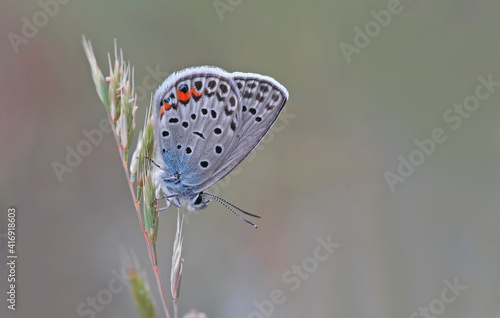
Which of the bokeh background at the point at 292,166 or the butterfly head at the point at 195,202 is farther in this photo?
the bokeh background at the point at 292,166

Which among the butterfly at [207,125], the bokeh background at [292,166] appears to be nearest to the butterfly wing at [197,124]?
the butterfly at [207,125]

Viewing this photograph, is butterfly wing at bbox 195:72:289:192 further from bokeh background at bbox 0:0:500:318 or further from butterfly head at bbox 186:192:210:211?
bokeh background at bbox 0:0:500:318

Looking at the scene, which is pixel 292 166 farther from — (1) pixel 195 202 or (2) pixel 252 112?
(1) pixel 195 202

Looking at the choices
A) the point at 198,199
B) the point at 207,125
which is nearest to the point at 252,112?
the point at 207,125

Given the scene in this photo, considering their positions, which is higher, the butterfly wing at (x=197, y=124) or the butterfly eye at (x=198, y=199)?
the butterfly wing at (x=197, y=124)

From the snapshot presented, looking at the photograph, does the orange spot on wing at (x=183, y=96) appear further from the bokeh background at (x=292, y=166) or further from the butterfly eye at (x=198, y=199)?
the bokeh background at (x=292, y=166)

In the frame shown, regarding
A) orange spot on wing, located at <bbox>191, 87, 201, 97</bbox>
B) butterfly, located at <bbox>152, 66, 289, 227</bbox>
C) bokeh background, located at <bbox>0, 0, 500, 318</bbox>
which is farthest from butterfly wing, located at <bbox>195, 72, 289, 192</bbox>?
bokeh background, located at <bbox>0, 0, 500, 318</bbox>
